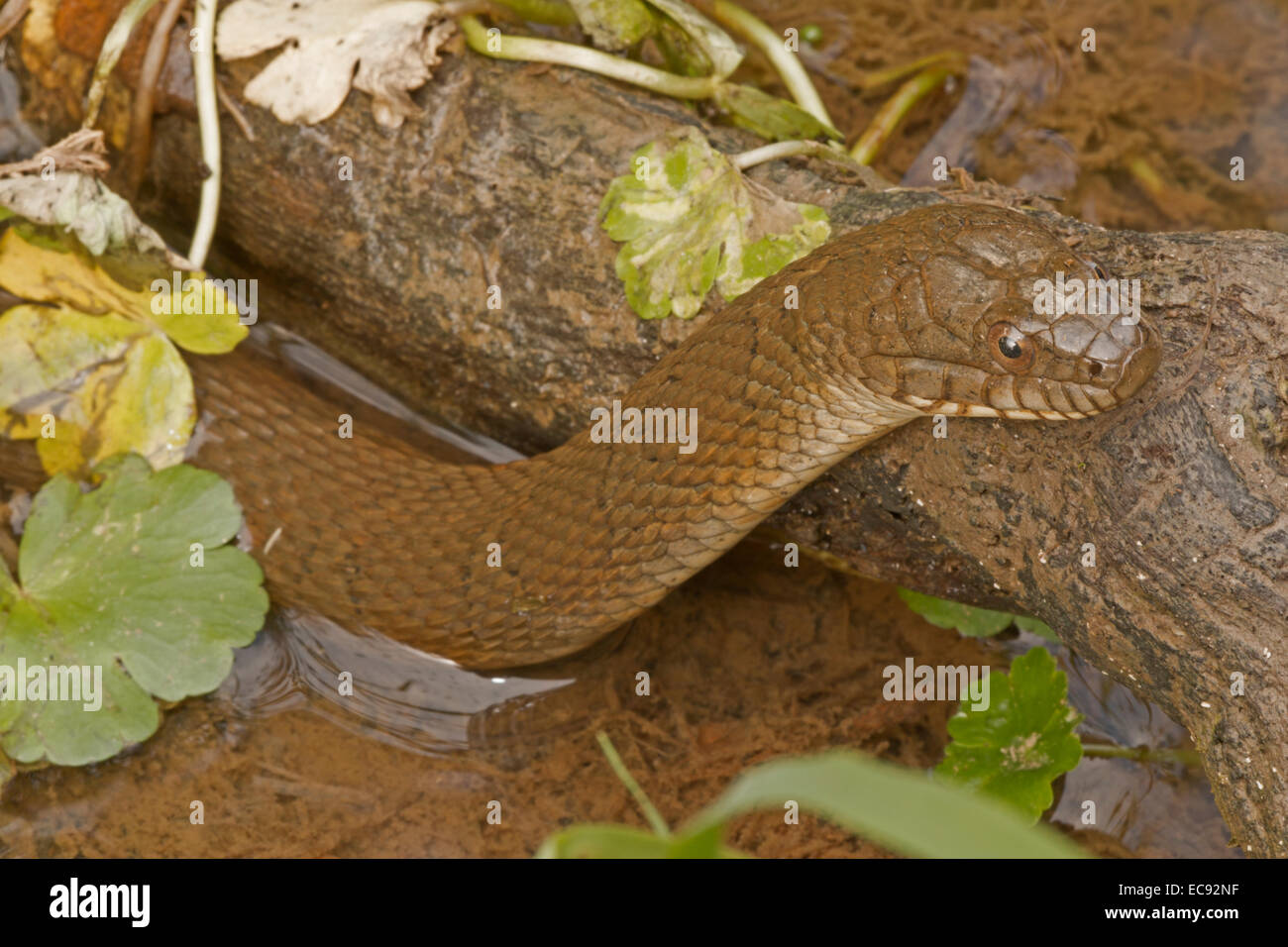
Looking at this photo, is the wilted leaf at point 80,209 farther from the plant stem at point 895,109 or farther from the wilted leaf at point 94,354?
the plant stem at point 895,109

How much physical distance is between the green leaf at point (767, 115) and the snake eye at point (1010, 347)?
118 cm

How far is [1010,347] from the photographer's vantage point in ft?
8.34

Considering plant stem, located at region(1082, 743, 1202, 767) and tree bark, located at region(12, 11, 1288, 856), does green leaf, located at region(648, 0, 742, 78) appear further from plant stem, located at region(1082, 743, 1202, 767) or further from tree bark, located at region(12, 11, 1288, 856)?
plant stem, located at region(1082, 743, 1202, 767)

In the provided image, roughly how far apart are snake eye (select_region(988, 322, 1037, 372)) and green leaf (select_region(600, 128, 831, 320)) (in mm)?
696

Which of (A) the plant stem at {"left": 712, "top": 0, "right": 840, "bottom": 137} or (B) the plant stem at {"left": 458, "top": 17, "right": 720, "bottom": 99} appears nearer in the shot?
(B) the plant stem at {"left": 458, "top": 17, "right": 720, "bottom": 99}

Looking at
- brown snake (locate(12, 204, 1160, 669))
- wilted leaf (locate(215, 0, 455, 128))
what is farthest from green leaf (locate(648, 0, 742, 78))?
brown snake (locate(12, 204, 1160, 669))

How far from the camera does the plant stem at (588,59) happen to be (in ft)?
11.0

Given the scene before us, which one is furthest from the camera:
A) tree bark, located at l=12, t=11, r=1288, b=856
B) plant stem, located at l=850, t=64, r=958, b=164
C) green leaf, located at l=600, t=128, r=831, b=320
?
plant stem, located at l=850, t=64, r=958, b=164

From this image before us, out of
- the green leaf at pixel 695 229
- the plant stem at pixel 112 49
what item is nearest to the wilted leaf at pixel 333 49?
the plant stem at pixel 112 49

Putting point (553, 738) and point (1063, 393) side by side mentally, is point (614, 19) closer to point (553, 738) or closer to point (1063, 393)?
point (1063, 393)

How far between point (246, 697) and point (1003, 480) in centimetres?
249

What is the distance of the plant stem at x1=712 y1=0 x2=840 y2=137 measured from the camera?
3799 mm

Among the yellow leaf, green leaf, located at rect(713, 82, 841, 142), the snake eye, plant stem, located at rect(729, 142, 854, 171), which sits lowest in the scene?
the yellow leaf

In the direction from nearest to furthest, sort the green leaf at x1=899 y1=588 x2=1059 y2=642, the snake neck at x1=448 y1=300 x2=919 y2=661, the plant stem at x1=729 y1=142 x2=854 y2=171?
the snake neck at x1=448 y1=300 x2=919 y2=661 < the plant stem at x1=729 y1=142 x2=854 y2=171 < the green leaf at x1=899 y1=588 x2=1059 y2=642
